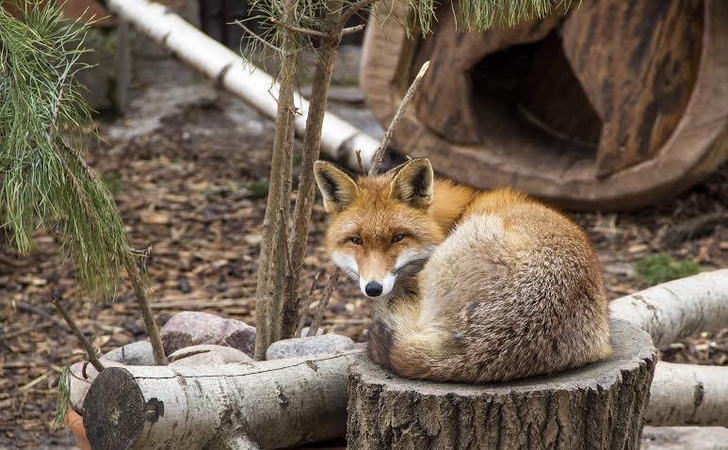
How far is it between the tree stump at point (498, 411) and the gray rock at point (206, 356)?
28.9 inches

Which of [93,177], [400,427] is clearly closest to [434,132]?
[93,177]

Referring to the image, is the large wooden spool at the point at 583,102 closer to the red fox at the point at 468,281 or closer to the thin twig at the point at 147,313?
the red fox at the point at 468,281

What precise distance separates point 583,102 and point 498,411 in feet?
Answer: 15.5

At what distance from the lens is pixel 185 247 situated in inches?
255

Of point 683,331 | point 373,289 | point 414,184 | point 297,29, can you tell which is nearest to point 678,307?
point 683,331

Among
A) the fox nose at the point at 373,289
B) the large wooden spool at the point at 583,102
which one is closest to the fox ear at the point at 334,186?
the fox nose at the point at 373,289

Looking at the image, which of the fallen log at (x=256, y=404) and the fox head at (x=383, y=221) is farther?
the fox head at (x=383, y=221)

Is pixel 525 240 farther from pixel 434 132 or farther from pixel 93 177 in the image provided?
pixel 434 132

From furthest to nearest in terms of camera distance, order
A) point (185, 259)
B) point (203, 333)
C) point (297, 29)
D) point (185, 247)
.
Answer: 1. point (185, 247)
2. point (185, 259)
3. point (203, 333)
4. point (297, 29)

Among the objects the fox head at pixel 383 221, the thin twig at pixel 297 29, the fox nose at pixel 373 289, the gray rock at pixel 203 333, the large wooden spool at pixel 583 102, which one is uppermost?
the large wooden spool at pixel 583 102

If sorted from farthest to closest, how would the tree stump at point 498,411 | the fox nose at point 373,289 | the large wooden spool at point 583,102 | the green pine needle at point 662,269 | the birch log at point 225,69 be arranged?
A: 1. the birch log at point 225,69
2. the large wooden spool at point 583,102
3. the green pine needle at point 662,269
4. the fox nose at point 373,289
5. the tree stump at point 498,411

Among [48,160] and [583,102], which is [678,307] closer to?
[48,160]

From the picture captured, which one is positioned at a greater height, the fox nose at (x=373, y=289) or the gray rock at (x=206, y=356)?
the fox nose at (x=373, y=289)

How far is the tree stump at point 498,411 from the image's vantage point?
2.79 metres
